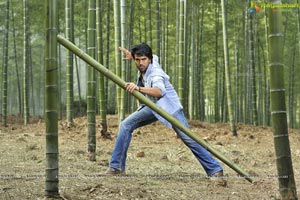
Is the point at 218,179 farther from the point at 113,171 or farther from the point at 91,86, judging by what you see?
the point at 91,86

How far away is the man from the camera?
3.89 m

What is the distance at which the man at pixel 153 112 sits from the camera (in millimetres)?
3891

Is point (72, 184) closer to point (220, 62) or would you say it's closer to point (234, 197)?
point (234, 197)

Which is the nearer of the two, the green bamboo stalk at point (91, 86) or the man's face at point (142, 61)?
the man's face at point (142, 61)

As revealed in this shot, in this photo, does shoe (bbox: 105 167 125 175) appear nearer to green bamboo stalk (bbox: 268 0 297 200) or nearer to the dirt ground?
the dirt ground

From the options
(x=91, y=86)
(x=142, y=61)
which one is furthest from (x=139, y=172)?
(x=142, y=61)

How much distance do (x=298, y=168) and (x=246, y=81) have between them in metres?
9.53

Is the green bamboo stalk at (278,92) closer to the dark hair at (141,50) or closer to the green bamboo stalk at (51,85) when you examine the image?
the green bamboo stalk at (51,85)

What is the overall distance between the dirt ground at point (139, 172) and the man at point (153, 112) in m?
0.18

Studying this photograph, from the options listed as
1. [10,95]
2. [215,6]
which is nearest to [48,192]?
[215,6]

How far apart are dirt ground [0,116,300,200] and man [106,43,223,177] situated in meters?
0.18

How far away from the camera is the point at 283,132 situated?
264 cm

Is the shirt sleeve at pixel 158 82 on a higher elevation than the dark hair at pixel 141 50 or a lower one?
lower

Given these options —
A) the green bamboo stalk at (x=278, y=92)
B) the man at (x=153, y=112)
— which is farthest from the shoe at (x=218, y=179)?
the green bamboo stalk at (x=278, y=92)
